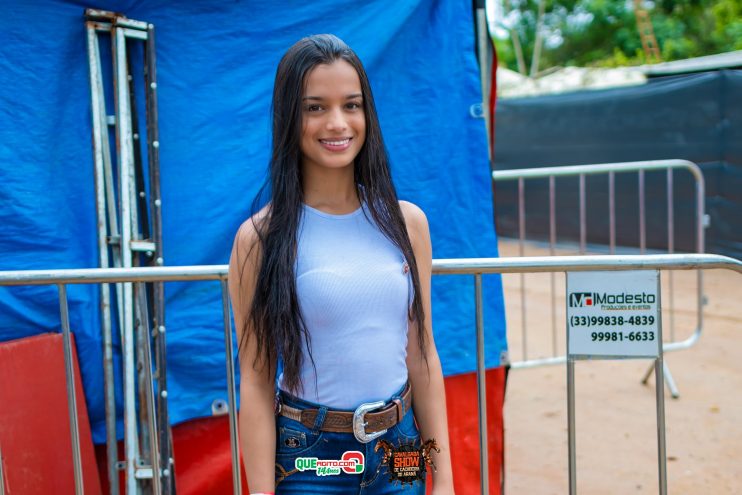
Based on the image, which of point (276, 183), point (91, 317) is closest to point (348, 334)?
point (276, 183)

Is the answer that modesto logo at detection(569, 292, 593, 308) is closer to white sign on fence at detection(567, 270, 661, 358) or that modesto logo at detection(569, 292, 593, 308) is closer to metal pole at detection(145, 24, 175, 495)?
white sign on fence at detection(567, 270, 661, 358)

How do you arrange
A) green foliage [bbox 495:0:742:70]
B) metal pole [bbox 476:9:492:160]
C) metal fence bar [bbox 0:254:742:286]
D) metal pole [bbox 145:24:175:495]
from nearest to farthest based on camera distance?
metal fence bar [bbox 0:254:742:286] < metal pole [bbox 145:24:175:495] < metal pole [bbox 476:9:492:160] < green foliage [bbox 495:0:742:70]

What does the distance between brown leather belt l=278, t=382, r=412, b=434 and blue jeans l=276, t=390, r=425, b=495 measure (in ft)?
0.04

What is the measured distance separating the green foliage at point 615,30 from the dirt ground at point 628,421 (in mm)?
17188

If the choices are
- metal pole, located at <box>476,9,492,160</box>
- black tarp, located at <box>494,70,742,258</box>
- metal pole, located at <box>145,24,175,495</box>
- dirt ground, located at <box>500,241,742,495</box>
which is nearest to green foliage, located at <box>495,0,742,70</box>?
black tarp, located at <box>494,70,742,258</box>

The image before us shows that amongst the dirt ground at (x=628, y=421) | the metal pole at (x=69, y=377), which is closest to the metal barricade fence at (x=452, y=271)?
the metal pole at (x=69, y=377)

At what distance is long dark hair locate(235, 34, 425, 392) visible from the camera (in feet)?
6.36

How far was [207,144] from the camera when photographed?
367 cm

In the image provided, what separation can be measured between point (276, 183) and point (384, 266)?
31 cm

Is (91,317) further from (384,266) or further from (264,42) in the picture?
(384,266)

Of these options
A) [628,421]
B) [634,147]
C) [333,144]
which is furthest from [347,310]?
[634,147]

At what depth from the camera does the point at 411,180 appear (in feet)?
13.0

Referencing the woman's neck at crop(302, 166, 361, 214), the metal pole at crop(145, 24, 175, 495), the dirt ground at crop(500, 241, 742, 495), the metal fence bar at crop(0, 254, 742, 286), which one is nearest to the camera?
the woman's neck at crop(302, 166, 361, 214)

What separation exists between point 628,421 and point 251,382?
4.29 m
